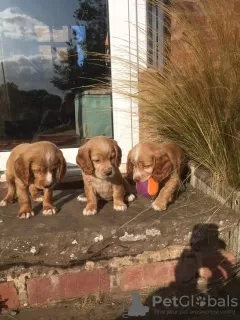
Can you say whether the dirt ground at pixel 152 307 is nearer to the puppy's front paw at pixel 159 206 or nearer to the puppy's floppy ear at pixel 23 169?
the puppy's front paw at pixel 159 206

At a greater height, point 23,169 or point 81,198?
point 23,169

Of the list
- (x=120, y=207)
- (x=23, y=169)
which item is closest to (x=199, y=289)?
(x=120, y=207)

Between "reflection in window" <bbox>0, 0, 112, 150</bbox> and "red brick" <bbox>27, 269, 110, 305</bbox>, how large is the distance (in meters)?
1.73

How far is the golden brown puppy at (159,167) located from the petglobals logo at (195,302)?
62 centimetres

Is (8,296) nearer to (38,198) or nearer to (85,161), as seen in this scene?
(38,198)

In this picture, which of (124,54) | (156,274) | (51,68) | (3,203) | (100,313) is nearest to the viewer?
(100,313)

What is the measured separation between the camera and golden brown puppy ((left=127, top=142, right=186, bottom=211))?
2.61 metres

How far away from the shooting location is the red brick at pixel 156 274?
2461 millimetres

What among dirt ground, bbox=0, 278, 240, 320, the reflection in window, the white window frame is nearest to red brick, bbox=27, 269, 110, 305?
dirt ground, bbox=0, 278, 240, 320

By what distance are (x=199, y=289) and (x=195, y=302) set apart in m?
0.14

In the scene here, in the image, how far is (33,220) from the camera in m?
2.51

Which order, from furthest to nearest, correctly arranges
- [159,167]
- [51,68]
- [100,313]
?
[51,68] → [159,167] → [100,313]

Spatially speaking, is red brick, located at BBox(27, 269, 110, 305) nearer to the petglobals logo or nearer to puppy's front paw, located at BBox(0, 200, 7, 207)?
the petglobals logo

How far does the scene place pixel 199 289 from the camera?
8.25ft
